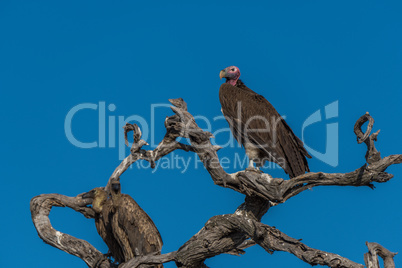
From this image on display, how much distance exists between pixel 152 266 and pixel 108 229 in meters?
1.18

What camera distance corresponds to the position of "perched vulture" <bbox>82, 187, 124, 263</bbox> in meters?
9.26

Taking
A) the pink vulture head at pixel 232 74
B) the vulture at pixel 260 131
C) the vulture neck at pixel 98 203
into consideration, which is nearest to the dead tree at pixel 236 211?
the vulture neck at pixel 98 203

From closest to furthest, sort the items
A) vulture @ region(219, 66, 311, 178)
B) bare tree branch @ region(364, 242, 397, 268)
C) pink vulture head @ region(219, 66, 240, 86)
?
bare tree branch @ region(364, 242, 397, 268) → vulture @ region(219, 66, 311, 178) → pink vulture head @ region(219, 66, 240, 86)

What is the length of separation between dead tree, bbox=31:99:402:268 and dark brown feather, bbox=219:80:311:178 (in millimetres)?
733

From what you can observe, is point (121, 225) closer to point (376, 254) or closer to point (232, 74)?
point (232, 74)

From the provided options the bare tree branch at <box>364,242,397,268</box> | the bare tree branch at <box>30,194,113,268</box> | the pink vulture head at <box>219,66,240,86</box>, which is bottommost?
the bare tree branch at <box>364,242,397,268</box>

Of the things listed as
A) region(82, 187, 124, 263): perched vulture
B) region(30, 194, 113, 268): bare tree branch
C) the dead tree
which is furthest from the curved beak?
region(30, 194, 113, 268): bare tree branch

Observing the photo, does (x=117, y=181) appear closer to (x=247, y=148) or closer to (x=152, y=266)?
(x=152, y=266)

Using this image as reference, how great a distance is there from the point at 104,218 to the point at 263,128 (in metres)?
3.04

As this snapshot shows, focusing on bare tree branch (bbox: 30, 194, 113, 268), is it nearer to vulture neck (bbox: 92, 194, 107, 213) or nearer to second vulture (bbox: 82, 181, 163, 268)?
vulture neck (bbox: 92, 194, 107, 213)

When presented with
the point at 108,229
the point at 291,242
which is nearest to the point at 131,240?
the point at 108,229

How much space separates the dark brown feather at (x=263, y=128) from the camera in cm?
878

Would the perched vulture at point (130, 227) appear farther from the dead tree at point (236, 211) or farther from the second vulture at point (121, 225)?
the dead tree at point (236, 211)

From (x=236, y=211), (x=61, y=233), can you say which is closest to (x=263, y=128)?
(x=236, y=211)
